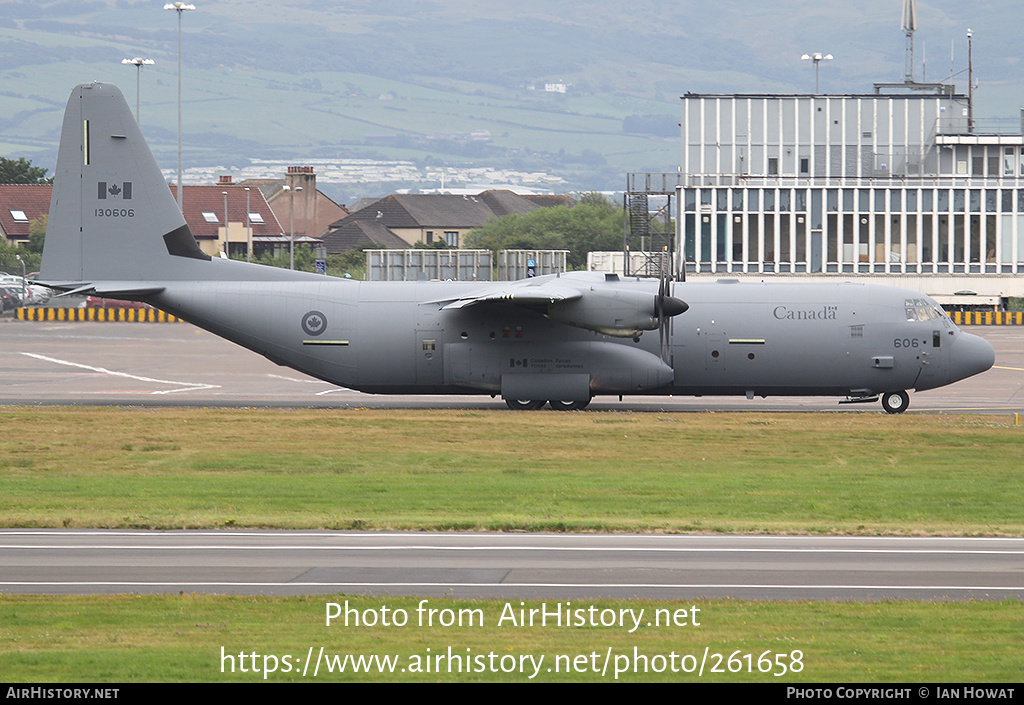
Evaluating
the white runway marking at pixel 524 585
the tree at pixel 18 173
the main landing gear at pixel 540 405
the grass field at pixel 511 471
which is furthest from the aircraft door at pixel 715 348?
the tree at pixel 18 173

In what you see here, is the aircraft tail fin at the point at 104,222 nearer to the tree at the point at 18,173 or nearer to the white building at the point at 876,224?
the white building at the point at 876,224

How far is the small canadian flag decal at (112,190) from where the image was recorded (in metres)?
37.9

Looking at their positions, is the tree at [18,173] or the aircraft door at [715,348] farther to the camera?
the tree at [18,173]

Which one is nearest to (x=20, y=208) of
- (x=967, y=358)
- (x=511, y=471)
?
(x=967, y=358)

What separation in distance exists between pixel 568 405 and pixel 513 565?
2081 centimetres

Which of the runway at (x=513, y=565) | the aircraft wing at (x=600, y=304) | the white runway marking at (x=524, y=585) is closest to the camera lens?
the runway at (x=513, y=565)

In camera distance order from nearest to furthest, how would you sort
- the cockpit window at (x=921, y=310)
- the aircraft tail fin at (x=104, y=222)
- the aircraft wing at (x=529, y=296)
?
the aircraft wing at (x=529, y=296)
the cockpit window at (x=921, y=310)
the aircraft tail fin at (x=104, y=222)

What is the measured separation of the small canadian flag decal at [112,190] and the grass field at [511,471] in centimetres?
700

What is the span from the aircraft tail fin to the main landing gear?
35.6 feet

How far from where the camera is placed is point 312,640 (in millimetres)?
12570

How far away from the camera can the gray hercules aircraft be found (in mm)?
36406

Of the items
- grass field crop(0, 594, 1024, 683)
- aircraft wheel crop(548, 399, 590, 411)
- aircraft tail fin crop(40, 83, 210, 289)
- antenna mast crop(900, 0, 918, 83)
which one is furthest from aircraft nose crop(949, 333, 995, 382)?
antenna mast crop(900, 0, 918, 83)

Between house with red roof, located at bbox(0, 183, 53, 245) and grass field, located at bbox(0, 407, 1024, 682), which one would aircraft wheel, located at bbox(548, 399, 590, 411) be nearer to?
grass field, located at bbox(0, 407, 1024, 682)

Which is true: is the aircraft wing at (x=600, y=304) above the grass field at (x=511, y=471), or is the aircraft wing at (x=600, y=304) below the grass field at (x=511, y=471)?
above
